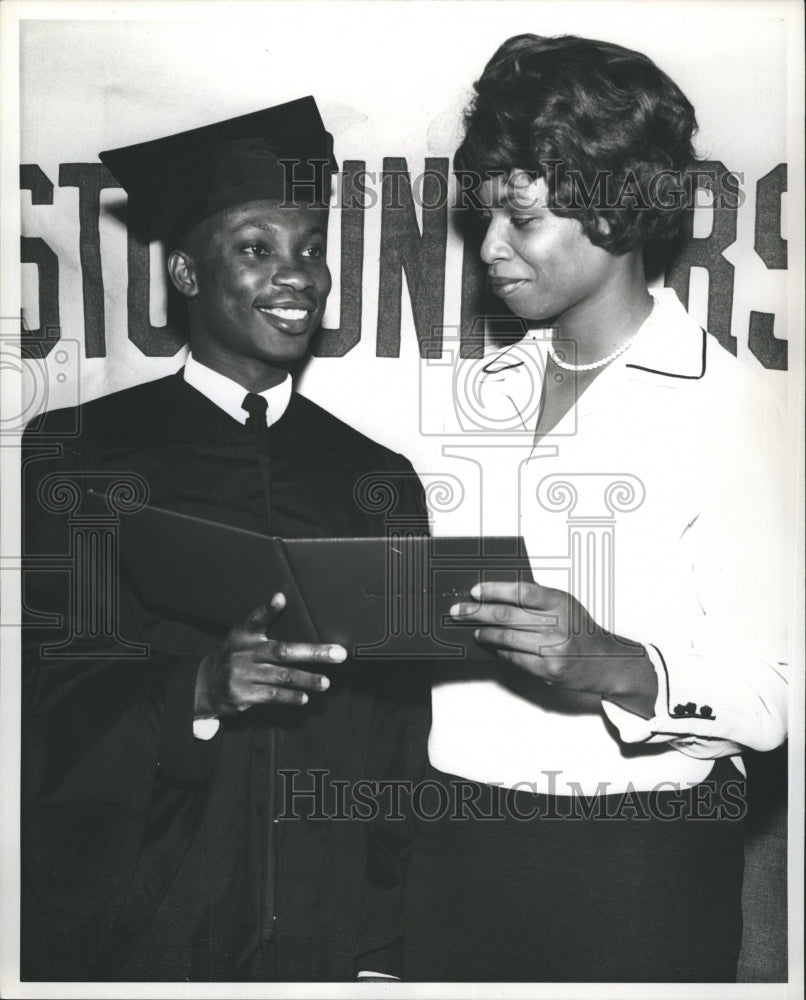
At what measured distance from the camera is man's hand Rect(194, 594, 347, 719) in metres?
1.52

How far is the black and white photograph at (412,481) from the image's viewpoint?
5.19 feet

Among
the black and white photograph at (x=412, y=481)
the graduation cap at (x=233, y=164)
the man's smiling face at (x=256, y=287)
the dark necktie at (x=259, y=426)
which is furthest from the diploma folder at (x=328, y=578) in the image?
the graduation cap at (x=233, y=164)

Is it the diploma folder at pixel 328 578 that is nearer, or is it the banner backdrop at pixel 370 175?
the diploma folder at pixel 328 578

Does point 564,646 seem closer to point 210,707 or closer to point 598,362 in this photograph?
point 598,362

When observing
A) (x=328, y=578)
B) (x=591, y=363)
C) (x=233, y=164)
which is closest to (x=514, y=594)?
(x=328, y=578)

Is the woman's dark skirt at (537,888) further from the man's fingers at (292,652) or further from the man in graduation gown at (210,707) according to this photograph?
the man's fingers at (292,652)

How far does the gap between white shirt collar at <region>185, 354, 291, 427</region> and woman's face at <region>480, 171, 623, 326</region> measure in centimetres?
39

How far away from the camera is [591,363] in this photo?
1.61 meters

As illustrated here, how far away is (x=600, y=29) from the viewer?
1.62 metres

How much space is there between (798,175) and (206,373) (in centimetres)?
99

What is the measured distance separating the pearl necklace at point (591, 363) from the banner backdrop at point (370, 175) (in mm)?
125

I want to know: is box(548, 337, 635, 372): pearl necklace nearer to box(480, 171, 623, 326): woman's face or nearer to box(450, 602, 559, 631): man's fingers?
box(480, 171, 623, 326): woman's face

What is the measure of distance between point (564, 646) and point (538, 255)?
0.60m

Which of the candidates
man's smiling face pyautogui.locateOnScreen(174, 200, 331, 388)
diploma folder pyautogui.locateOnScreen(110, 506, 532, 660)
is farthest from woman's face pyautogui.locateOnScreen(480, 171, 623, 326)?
diploma folder pyautogui.locateOnScreen(110, 506, 532, 660)
